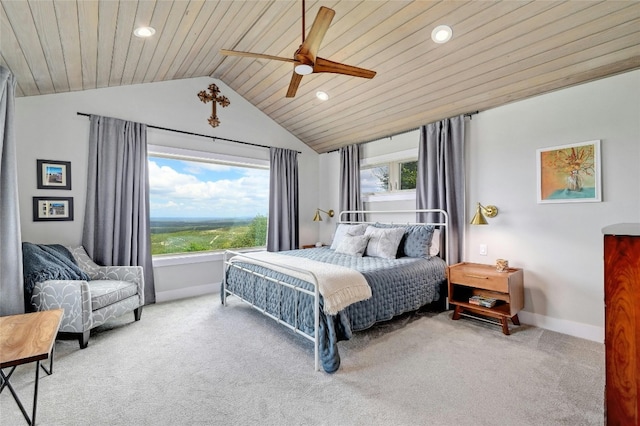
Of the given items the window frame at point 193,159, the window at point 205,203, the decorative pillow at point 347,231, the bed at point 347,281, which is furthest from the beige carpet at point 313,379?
the window at point 205,203

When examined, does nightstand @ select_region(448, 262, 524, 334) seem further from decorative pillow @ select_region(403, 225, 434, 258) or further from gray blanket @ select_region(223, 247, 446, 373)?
decorative pillow @ select_region(403, 225, 434, 258)

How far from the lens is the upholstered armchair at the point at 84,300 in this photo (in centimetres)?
256

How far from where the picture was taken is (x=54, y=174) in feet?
10.9

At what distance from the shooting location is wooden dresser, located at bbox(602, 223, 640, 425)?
854 mm

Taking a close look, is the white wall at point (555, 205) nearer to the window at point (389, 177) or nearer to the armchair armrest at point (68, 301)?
the window at point (389, 177)

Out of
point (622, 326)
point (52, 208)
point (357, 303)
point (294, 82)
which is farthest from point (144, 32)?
point (622, 326)

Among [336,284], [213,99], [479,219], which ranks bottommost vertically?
[336,284]

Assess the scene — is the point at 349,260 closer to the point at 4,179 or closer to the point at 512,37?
the point at 512,37

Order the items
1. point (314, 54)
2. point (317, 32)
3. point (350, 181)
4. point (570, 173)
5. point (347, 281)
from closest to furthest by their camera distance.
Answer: point (317, 32) → point (314, 54) → point (347, 281) → point (570, 173) → point (350, 181)

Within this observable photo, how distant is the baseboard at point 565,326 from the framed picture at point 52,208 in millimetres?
5098

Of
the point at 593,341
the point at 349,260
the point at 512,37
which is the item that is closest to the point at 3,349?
the point at 349,260

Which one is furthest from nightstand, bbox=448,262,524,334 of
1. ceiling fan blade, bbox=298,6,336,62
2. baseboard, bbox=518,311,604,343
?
ceiling fan blade, bbox=298,6,336,62

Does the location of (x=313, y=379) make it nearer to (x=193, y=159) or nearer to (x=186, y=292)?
(x=186, y=292)

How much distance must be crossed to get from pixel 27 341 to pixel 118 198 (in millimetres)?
2363
